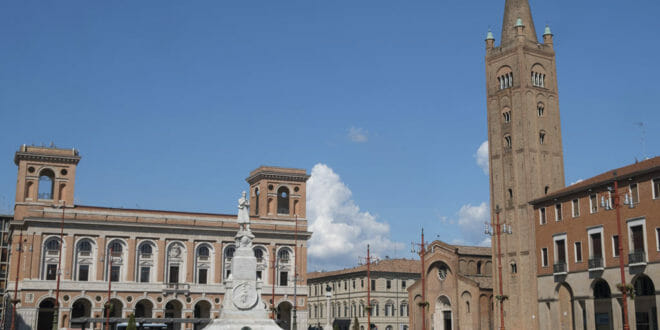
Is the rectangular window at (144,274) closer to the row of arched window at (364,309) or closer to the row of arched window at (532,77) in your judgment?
the row of arched window at (364,309)

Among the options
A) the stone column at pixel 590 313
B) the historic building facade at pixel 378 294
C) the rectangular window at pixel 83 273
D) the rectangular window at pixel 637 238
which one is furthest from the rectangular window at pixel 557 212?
the rectangular window at pixel 83 273

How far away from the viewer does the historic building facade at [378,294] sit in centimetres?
9931

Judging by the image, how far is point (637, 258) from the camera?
51.8 metres

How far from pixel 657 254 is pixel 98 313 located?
2127 inches

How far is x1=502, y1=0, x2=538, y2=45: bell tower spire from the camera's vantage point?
77.9 metres

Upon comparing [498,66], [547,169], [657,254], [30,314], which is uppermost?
[498,66]

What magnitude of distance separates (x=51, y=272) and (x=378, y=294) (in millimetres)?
45054

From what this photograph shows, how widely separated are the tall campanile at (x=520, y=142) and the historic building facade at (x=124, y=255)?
973 inches

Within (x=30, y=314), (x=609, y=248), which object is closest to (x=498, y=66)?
(x=609, y=248)

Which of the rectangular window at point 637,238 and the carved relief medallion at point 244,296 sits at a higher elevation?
the rectangular window at point 637,238

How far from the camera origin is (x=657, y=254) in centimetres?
5056

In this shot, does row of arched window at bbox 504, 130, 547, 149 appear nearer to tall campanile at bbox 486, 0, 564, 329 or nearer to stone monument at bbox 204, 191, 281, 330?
tall campanile at bbox 486, 0, 564, 329

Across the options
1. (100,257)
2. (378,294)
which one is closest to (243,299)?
(100,257)

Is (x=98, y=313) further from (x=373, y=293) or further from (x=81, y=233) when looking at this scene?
(x=373, y=293)
